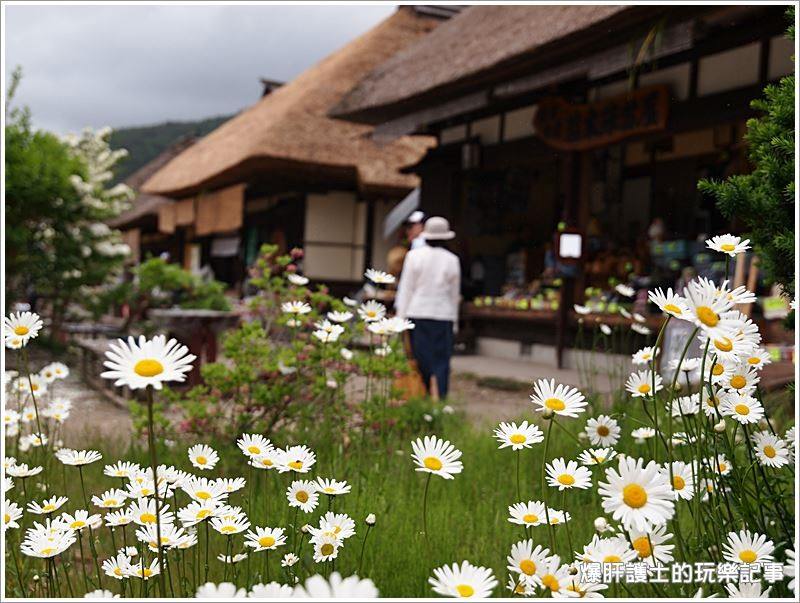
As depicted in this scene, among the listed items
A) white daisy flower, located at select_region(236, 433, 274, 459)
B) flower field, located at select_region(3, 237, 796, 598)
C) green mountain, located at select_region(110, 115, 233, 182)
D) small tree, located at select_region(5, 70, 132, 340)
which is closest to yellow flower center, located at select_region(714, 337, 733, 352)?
flower field, located at select_region(3, 237, 796, 598)

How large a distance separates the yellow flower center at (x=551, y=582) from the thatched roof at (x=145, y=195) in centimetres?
1853

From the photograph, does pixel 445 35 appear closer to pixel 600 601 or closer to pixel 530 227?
pixel 530 227

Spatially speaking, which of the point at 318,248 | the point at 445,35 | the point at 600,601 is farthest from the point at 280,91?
the point at 600,601

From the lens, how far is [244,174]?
11969mm

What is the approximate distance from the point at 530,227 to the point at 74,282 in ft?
16.6

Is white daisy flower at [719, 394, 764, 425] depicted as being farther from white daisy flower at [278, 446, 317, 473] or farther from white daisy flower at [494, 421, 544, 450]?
white daisy flower at [278, 446, 317, 473]

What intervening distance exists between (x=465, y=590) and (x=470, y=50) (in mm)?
6995

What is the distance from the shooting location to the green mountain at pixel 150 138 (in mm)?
20828

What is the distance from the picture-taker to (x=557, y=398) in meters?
1.11

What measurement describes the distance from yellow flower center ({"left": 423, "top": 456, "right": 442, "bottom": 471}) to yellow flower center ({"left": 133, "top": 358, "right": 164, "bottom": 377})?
400 mm

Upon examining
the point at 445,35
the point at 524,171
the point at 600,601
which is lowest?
the point at 600,601

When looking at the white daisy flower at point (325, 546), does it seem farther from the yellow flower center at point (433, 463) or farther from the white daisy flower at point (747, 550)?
the white daisy flower at point (747, 550)

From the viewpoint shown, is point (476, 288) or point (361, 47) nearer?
point (476, 288)

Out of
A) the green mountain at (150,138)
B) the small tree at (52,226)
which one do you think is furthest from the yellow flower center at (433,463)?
the green mountain at (150,138)
